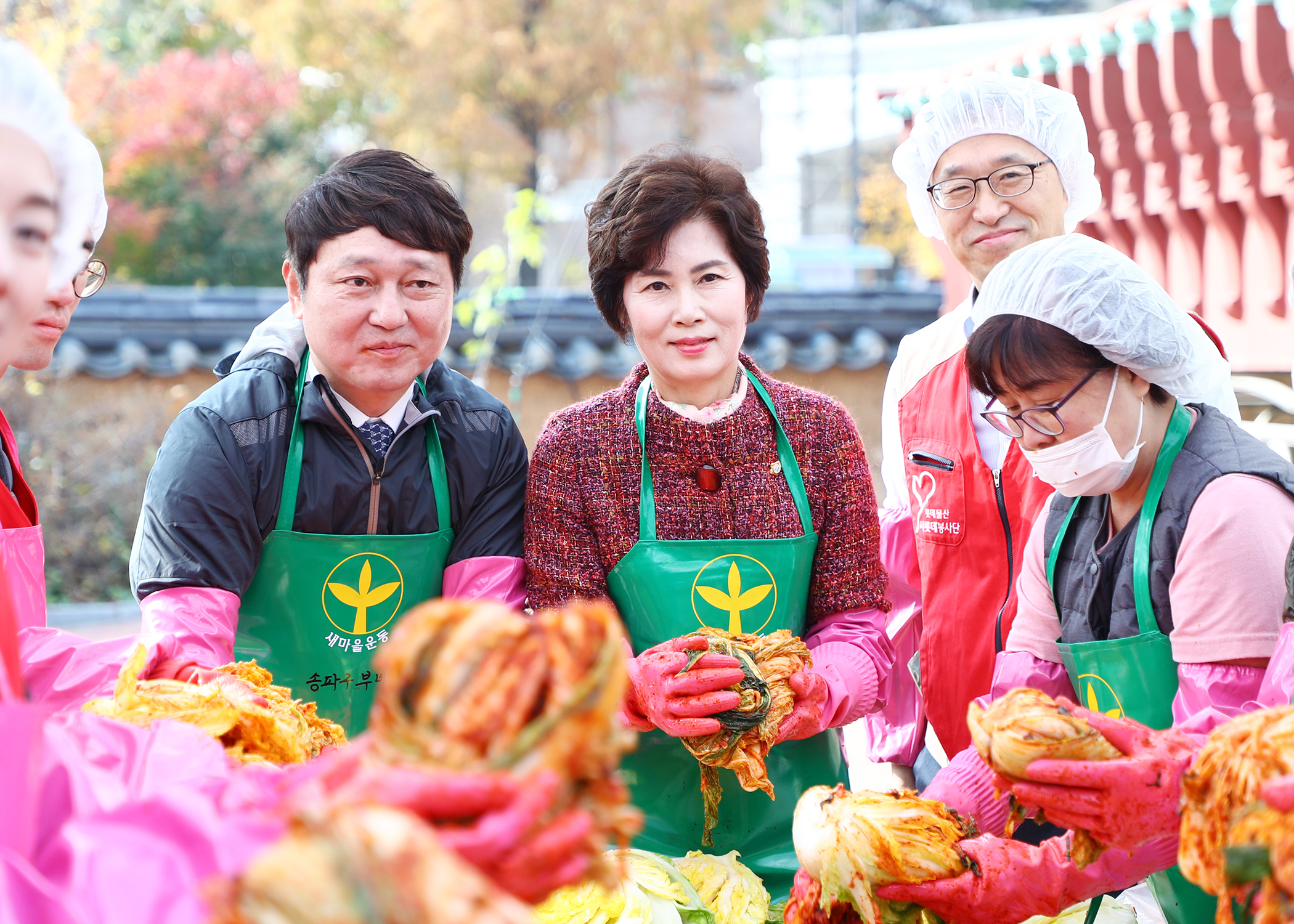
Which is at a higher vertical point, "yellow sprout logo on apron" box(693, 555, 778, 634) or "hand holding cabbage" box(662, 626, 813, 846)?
"yellow sprout logo on apron" box(693, 555, 778, 634)

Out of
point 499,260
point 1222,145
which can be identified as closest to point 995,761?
point 1222,145

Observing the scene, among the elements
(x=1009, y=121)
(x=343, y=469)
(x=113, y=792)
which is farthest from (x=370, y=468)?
(x=1009, y=121)

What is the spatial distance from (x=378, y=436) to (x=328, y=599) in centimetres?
40

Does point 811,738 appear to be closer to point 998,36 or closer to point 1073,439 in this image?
point 1073,439

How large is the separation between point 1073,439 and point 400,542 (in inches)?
58.5

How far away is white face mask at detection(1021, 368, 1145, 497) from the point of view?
203 centimetres

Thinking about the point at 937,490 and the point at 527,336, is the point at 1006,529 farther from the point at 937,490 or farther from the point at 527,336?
the point at 527,336

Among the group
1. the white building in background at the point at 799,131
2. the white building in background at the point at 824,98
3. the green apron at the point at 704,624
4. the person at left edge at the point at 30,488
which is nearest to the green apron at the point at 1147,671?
the green apron at the point at 704,624

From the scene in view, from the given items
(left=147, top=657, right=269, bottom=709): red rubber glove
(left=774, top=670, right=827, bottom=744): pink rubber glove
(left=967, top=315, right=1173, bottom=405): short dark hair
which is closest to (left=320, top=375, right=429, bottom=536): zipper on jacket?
(left=147, top=657, right=269, bottom=709): red rubber glove

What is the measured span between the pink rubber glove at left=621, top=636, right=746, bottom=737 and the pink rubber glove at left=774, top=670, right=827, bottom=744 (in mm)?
170

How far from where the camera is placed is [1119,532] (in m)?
2.11

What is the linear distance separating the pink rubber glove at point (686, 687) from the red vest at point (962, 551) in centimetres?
86

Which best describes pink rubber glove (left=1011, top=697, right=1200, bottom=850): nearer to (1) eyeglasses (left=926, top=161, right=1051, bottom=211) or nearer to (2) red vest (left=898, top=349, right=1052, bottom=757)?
(2) red vest (left=898, top=349, right=1052, bottom=757)

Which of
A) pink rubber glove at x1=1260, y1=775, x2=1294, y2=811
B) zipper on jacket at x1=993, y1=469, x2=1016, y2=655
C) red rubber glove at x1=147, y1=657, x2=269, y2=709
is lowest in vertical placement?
red rubber glove at x1=147, y1=657, x2=269, y2=709
